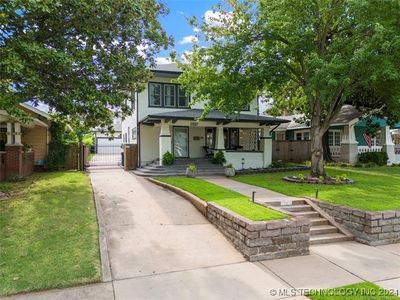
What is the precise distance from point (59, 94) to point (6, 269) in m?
6.30

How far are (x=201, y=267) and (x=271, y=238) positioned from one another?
1523 mm

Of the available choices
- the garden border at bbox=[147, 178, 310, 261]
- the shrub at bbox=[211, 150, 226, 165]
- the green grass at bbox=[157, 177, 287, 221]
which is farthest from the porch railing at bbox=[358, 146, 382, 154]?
the garden border at bbox=[147, 178, 310, 261]

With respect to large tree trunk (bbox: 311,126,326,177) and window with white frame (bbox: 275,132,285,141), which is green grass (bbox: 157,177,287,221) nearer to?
large tree trunk (bbox: 311,126,326,177)

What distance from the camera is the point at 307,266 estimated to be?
5.84m

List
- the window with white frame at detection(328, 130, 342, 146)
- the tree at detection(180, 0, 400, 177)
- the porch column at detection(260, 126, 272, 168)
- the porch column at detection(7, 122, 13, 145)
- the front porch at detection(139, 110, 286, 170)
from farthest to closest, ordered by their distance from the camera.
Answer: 1. the window with white frame at detection(328, 130, 342, 146)
2. the porch column at detection(260, 126, 272, 168)
3. the front porch at detection(139, 110, 286, 170)
4. the porch column at detection(7, 122, 13, 145)
5. the tree at detection(180, 0, 400, 177)

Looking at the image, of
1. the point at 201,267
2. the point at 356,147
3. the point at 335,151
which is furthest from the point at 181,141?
the point at 201,267

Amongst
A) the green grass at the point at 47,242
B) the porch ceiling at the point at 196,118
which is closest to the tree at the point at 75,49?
the green grass at the point at 47,242

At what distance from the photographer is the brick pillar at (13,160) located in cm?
1443

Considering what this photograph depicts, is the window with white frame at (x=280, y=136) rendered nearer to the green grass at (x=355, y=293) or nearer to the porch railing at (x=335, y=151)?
the porch railing at (x=335, y=151)

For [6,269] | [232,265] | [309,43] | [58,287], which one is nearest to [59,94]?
[6,269]

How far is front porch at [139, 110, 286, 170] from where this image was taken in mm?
18203

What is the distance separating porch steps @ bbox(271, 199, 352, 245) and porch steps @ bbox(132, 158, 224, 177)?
8.13m

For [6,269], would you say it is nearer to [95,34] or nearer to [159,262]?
[159,262]

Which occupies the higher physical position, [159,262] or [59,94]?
[59,94]
